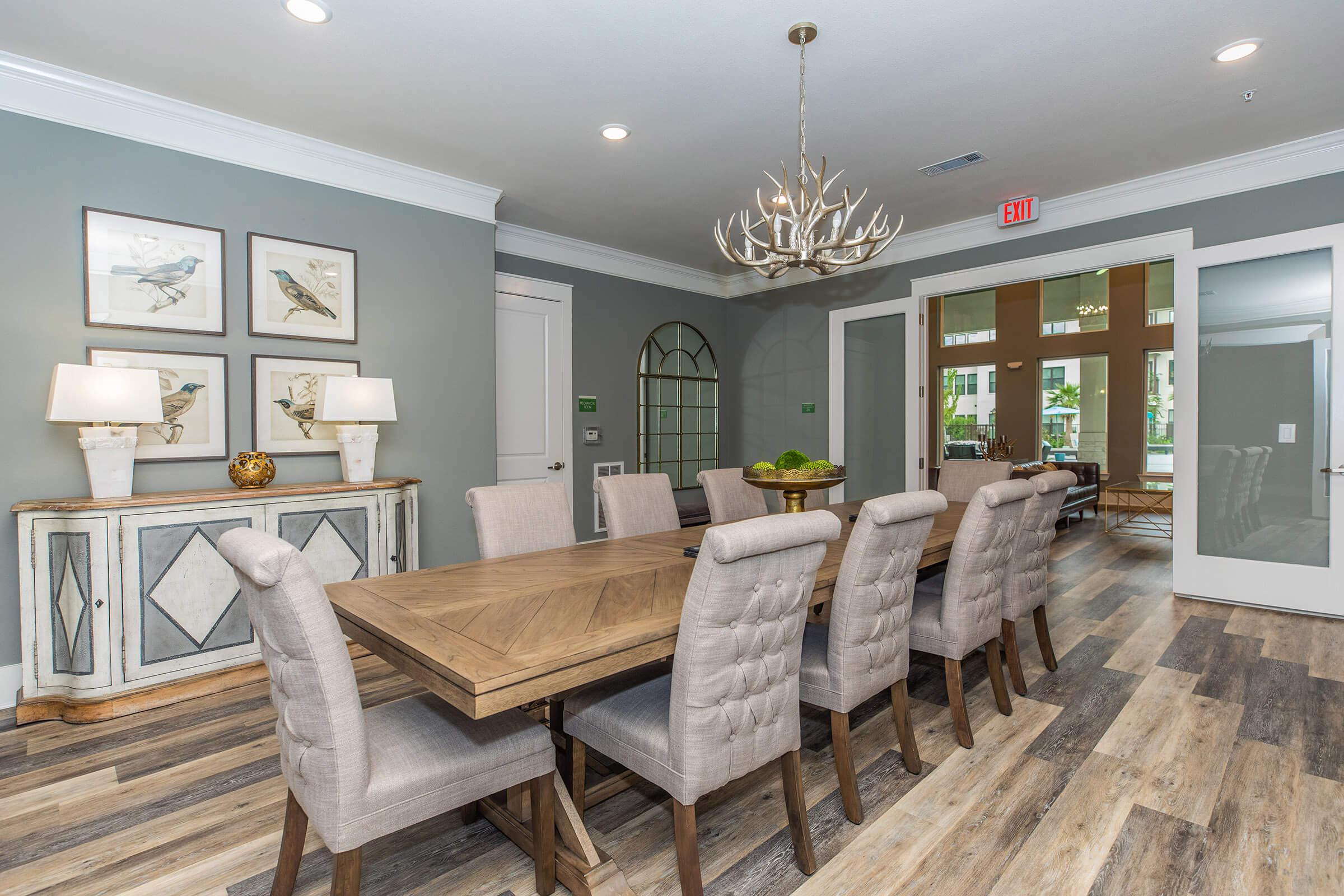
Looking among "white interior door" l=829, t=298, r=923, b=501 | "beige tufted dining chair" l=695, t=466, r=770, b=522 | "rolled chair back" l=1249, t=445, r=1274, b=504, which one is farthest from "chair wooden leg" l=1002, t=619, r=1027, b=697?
"white interior door" l=829, t=298, r=923, b=501

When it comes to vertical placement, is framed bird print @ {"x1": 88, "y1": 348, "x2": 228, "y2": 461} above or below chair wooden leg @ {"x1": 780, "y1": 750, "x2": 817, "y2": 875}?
above

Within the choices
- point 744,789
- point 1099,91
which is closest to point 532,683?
point 744,789

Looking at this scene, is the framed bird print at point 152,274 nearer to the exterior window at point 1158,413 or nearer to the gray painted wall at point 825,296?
the gray painted wall at point 825,296

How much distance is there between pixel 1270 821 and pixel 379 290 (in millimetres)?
4324

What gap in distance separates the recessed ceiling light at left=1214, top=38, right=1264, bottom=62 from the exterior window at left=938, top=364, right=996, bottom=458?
7713 millimetres

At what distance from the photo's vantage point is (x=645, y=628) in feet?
4.92

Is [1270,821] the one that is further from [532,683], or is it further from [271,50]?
[271,50]

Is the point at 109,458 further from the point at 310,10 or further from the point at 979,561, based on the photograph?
the point at 979,561

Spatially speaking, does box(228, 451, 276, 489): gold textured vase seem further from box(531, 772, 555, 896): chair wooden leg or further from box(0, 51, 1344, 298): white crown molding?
box(531, 772, 555, 896): chair wooden leg

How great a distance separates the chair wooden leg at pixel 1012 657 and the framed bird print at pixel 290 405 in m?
3.34

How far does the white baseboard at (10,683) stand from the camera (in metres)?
2.71

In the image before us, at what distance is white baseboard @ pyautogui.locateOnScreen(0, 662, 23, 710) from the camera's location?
2.71 meters

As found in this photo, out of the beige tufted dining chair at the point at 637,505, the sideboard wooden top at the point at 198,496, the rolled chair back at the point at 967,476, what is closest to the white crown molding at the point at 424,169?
the sideboard wooden top at the point at 198,496

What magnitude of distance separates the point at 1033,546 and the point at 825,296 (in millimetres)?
3466
